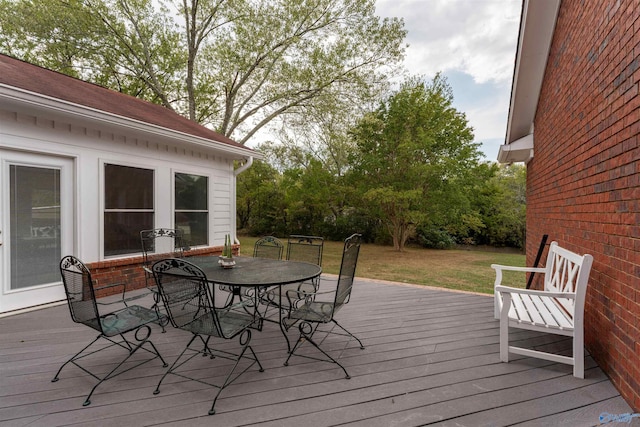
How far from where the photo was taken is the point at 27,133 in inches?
150

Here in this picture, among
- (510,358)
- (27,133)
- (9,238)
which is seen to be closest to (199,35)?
(27,133)

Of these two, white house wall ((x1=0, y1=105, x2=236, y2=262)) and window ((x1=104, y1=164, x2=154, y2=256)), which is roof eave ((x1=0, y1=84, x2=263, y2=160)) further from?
window ((x1=104, y1=164, x2=154, y2=256))

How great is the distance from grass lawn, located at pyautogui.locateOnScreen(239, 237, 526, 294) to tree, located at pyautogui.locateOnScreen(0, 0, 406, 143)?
20.4 ft

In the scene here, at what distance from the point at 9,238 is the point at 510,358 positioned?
17.8 feet

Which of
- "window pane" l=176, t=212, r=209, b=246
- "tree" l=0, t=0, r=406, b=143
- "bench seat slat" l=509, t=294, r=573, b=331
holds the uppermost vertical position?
"tree" l=0, t=0, r=406, b=143

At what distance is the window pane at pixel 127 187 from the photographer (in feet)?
15.2

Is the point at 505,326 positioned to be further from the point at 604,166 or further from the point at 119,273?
the point at 119,273

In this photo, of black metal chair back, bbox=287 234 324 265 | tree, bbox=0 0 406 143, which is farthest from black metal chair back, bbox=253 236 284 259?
tree, bbox=0 0 406 143

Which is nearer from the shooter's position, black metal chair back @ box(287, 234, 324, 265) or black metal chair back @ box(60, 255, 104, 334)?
black metal chair back @ box(60, 255, 104, 334)

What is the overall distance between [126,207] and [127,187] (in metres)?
0.30

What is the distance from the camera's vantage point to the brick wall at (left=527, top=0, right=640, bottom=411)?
212 cm

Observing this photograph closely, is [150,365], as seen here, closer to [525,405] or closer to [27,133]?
[525,405]

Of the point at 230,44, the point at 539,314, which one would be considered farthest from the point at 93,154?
the point at 230,44

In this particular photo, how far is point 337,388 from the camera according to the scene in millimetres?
2258
